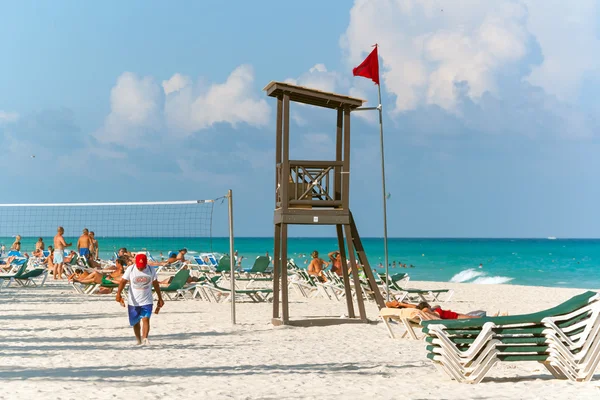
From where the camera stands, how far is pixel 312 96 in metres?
11.2

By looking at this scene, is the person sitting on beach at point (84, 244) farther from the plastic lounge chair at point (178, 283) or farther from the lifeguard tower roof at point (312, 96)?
the lifeguard tower roof at point (312, 96)

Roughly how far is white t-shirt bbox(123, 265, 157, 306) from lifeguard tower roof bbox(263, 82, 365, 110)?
3.45 m

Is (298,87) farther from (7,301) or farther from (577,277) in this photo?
(577,277)

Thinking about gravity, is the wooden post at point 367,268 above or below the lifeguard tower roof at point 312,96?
below

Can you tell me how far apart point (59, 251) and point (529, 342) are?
15.6m

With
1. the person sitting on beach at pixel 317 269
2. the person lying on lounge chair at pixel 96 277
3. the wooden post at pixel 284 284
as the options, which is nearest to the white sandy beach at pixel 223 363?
the wooden post at pixel 284 284

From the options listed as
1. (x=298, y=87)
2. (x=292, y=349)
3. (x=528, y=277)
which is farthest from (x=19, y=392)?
(x=528, y=277)

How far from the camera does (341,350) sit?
8.96m

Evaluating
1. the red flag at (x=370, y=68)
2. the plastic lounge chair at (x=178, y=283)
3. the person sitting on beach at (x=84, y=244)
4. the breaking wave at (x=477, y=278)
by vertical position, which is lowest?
the breaking wave at (x=477, y=278)

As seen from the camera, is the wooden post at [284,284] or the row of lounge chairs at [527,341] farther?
the wooden post at [284,284]

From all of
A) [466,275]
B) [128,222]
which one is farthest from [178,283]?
[466,275]

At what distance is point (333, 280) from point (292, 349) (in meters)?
7.83

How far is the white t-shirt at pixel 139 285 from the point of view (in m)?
8.98

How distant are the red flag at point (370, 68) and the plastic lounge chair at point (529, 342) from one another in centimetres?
783
